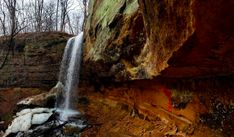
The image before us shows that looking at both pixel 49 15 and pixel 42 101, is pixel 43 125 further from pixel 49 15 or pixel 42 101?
pixel 49 15

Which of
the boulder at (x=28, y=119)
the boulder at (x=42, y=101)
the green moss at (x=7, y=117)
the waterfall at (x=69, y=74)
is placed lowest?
the green moss at (x=7, y=117)

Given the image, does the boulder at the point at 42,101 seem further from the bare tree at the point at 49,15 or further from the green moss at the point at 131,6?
the bare tree at the point at 49,15

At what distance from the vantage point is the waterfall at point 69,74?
13961mm

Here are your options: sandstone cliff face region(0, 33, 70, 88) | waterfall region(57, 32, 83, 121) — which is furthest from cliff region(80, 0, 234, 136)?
sandstone cliff face region(0, 33, 70, 88)

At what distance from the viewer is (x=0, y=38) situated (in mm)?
18578

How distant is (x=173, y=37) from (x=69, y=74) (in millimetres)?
10908

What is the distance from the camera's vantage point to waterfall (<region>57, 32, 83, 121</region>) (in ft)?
45.8

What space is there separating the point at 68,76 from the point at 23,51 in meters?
4.17

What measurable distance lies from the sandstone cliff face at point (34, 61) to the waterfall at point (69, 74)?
0.90 meters

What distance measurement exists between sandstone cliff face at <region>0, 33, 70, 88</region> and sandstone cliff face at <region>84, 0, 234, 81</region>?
7400mm

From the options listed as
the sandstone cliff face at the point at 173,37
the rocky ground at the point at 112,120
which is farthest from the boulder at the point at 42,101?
the sandstone cliff face at the point at 173,37

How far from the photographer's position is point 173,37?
14.5 ft

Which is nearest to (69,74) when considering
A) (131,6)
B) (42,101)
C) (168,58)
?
(42,101)

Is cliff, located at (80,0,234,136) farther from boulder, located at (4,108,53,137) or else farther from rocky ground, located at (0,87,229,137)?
boulder, located at (4,108,53,137)
